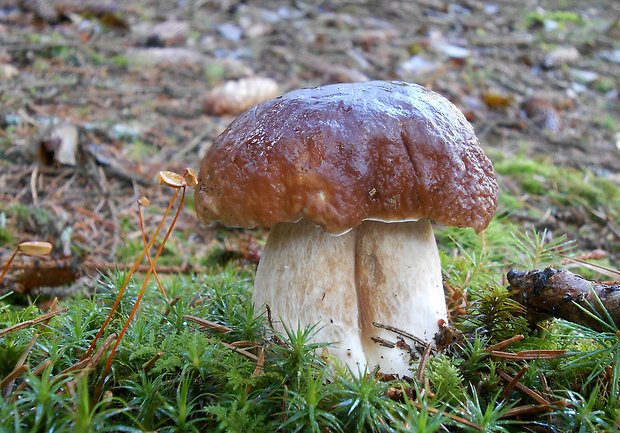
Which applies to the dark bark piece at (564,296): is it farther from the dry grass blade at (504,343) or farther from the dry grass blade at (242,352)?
the dry grass blade at (242,352)

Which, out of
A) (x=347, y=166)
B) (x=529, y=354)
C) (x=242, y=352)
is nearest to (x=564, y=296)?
(x=529, y=354)

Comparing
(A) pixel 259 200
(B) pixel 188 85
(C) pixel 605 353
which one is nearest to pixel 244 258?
(A) pixel 259 200

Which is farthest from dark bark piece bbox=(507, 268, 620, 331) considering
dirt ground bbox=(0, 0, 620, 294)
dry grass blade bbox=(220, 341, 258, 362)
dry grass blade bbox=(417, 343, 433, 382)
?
dirt ground bbox=(0, 0, 620, 294)

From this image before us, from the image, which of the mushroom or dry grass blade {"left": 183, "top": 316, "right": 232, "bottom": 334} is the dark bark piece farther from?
dry grass blade {"left": 183, "top": 316, "right": 232, "bottom": 334}

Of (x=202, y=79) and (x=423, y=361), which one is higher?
(x=423, y=361)

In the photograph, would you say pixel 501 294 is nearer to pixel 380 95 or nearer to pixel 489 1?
pixel 380 95

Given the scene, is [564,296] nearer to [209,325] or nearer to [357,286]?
[357,286]
